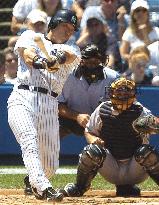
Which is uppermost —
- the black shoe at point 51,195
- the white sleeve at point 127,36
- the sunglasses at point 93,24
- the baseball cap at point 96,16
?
the baseball cap at point 96,16

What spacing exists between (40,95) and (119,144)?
0.90 m

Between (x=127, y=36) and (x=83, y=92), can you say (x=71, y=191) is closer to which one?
(x=83, y=92)

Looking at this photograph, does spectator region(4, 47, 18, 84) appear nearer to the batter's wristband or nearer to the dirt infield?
the dirt infield

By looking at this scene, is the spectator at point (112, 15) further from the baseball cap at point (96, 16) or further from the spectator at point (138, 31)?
the spectator at point (138, 31)

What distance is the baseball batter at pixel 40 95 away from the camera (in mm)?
A: 6461

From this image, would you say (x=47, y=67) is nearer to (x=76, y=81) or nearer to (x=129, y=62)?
(x=76, y=81)

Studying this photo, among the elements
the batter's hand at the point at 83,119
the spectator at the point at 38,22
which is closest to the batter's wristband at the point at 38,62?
the batter's hand at the point at 83,119

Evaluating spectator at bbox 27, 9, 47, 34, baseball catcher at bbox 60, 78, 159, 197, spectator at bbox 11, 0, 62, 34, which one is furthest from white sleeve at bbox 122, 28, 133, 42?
baseball catcher at bbox 60, 78, 159, 197

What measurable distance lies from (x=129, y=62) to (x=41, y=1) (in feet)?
5.42

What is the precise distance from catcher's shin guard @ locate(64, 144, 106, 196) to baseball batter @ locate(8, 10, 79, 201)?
25 cm

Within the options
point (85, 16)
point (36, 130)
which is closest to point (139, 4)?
point (85, 16)

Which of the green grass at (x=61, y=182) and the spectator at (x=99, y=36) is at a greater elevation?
the spectator at (x=99, y=36)

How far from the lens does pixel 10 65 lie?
36.6 feet

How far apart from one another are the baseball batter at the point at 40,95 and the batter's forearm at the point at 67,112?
1222 mm
